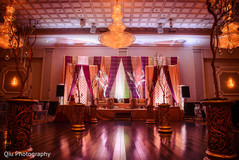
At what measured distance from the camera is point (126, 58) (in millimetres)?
9852

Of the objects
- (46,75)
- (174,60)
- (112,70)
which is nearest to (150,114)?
(112,70)

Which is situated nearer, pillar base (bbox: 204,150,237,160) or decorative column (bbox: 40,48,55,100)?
pillar base (bbox: 204,150,237,160)

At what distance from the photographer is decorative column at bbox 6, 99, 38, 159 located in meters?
1.89

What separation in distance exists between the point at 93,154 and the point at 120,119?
5216 mm

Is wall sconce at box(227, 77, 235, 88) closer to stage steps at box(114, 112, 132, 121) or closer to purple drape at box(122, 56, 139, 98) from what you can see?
purple drape at box(122, 56, 139, 98)

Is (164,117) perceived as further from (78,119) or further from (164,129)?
(78,119)

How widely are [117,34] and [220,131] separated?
485 centimetres

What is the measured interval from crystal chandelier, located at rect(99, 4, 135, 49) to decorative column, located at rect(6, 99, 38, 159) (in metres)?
4.42

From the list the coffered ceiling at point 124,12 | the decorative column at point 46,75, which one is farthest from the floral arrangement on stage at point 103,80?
the decorative column at point 46,75

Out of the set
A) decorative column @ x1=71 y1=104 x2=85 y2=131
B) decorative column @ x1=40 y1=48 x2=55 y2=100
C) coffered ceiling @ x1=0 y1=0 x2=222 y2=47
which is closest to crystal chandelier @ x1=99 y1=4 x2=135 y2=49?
coffered ceiling @ x1=0 y1=0 x2=222 y2=47

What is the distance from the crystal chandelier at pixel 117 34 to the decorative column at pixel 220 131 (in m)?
4.54

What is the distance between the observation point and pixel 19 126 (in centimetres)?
193

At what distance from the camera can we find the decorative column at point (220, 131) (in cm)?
176

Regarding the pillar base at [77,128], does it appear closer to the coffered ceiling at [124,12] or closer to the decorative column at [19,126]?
the decorative column at [19,126]
